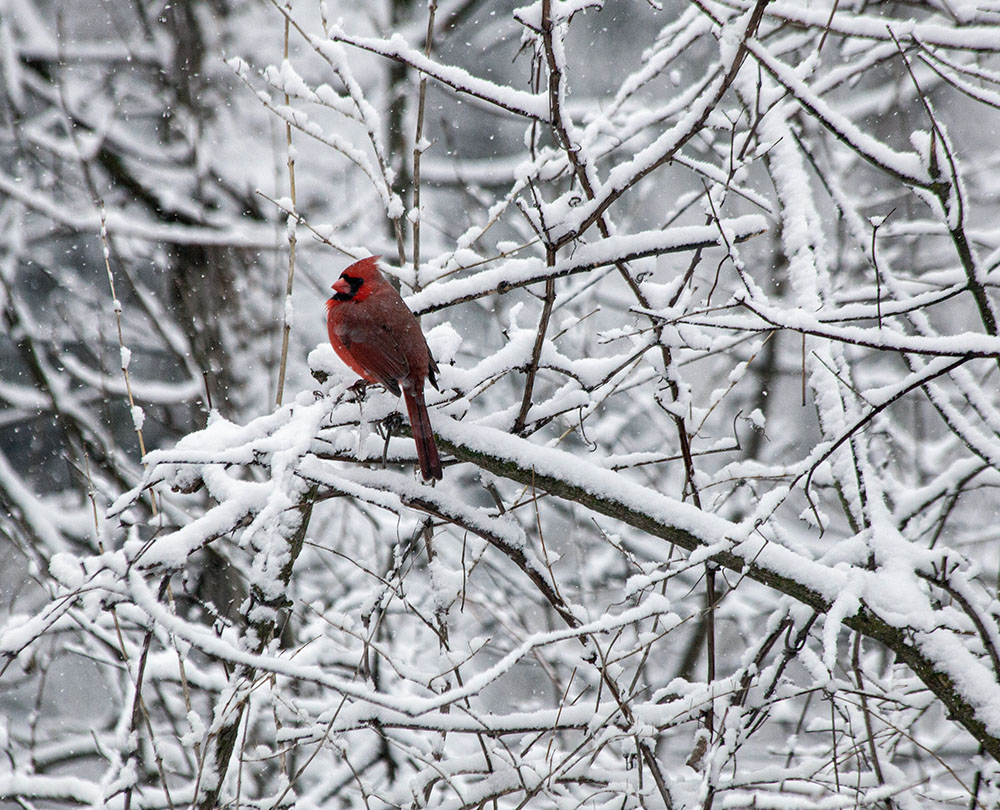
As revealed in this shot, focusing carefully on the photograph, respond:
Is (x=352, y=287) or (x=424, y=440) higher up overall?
(x=352, y=287)

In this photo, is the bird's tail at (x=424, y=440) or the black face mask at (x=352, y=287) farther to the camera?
the black face mask at (x=352, y=287)

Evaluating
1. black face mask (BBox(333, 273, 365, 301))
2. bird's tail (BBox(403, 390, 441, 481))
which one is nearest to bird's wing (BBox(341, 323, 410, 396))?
bird's tail (BBox(403, 390, 441, 481))

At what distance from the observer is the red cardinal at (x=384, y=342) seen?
1998 mm

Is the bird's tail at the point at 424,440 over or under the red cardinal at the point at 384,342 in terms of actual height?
under

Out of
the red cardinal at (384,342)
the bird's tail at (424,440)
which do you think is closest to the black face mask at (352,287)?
the red cardinal at (384,342)

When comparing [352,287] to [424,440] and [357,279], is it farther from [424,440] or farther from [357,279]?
[424,440]

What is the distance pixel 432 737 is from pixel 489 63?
867 cm

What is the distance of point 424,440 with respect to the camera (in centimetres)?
197

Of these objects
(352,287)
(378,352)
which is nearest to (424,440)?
(378,352)

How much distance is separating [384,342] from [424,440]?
51 cm

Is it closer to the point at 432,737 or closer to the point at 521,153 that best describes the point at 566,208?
the point at 432,737

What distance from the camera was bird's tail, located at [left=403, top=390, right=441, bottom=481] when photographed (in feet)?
6.44

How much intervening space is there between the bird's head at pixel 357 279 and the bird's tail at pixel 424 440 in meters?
1.00

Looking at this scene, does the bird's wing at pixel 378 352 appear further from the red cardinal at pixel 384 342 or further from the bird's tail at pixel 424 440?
the bird's tail at pixel 424 440
